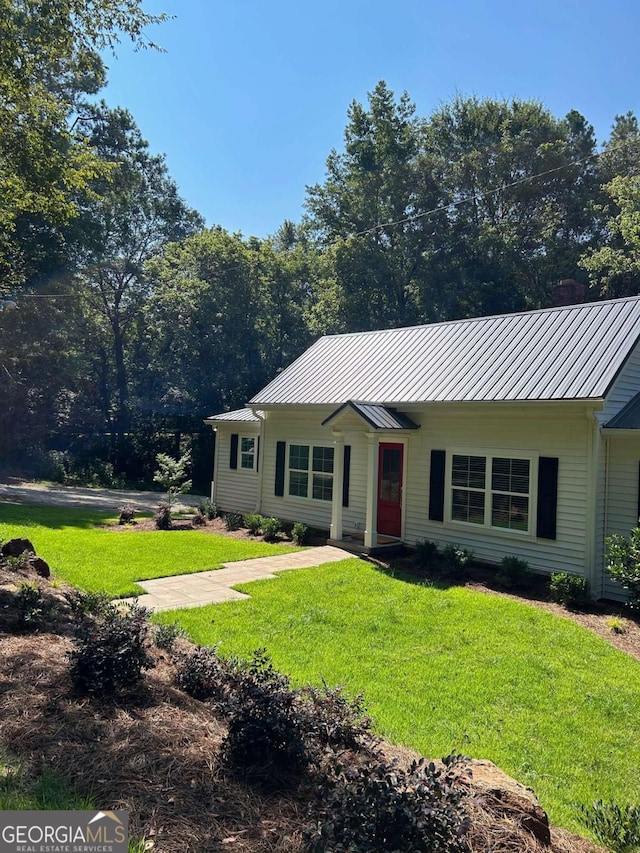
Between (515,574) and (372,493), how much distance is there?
3354mm

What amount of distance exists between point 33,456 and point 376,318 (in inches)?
747

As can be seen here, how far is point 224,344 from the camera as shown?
2742 cm

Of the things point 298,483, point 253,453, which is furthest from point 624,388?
point 253,453

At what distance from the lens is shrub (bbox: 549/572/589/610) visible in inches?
326

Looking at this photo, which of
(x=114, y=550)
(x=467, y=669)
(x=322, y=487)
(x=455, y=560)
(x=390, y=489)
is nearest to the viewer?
(x=467, y=669)

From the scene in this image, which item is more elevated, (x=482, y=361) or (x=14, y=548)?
(x=482, y=361)

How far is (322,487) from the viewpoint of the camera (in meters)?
13.4

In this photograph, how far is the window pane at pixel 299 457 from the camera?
13.8m

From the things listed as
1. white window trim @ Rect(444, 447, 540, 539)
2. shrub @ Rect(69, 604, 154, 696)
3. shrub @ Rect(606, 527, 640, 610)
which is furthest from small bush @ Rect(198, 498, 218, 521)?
shrub @ Rect(69, 604, 154, 696)

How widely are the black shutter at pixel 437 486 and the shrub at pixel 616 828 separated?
26.4 feet

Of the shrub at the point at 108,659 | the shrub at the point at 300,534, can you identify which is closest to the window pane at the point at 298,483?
the shrub at the point at 300,534

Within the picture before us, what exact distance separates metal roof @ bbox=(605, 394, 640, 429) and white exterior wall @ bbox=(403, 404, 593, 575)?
15.6 inches

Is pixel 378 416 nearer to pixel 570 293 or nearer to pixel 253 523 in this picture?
pixel 253 523

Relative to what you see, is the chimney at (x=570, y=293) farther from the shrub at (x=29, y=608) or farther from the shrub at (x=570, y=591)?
the shrub at (x=29, y=608)
